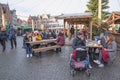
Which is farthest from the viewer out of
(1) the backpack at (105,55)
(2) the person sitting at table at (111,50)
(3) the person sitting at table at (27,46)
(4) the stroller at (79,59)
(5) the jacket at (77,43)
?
(3) the person sitting at table at (27,46)

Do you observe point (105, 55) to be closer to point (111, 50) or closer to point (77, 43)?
point (111, 50)

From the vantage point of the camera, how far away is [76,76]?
8.72 metres

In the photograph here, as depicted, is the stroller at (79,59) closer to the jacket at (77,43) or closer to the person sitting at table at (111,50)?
the jacket at (77,43)

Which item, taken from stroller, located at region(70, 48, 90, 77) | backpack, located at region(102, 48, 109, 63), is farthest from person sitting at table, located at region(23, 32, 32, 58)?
stroller, located at region(70, 48, 90, 77)

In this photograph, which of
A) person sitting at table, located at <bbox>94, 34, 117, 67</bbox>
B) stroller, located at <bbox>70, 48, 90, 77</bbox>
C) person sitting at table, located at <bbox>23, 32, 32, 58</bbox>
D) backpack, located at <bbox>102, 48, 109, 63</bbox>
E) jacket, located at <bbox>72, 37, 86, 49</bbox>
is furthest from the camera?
person sitting at table, located at <bbox>23, 32, 32, 58</bbox>

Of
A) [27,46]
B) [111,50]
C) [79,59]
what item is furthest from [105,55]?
[27,46]

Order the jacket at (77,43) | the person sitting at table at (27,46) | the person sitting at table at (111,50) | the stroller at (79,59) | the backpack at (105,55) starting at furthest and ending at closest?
1. the person sitting at table at (27,46)
2. the person sitting at table at (111,50)
3. the backpack at (105,55)
4. the jacket at (77,43)
5. the stroller at (79,59)

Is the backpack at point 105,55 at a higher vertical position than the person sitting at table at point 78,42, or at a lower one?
lower

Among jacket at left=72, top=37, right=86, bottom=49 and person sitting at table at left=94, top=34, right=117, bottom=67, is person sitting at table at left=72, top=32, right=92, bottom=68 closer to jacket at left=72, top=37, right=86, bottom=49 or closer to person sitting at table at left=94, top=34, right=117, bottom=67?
jacket at left=72, top=37, right=86, bottom=49

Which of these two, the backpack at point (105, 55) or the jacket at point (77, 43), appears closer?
the jacket at point (77, 43)

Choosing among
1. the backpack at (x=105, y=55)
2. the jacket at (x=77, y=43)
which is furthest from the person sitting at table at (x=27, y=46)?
the backpack at (x=105, y=55)

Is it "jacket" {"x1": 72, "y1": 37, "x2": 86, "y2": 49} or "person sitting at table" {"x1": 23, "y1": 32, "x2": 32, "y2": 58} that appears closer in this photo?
"jacket" {"x1": 72, "y1": 37, "x2": 86, "y2": 49}

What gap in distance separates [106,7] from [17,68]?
4024 cm

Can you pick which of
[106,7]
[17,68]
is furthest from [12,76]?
[106,7]
